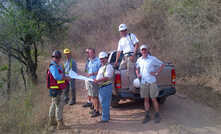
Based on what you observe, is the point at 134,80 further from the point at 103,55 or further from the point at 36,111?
the point at 36,111

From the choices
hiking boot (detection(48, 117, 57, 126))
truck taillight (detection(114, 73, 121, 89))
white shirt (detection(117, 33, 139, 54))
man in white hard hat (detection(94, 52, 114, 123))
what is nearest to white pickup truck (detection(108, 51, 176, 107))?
truck taillight (detection(114, 73, 121, 89))

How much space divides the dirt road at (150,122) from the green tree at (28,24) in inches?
124

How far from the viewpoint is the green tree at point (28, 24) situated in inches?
277

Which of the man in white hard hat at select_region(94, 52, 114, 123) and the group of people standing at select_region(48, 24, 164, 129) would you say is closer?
the group of people standing at select_region(48, 24, 164, 129)

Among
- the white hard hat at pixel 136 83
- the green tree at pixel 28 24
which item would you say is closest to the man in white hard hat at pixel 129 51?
the white hard hat at pixel 136 83

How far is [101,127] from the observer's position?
15.5ft

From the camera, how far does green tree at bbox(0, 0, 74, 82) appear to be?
23.1 ft

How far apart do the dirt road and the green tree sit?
316 cm

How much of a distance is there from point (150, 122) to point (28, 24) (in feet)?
17.5

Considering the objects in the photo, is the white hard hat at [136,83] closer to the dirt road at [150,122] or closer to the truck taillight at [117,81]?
the truck taillight at [117,81]

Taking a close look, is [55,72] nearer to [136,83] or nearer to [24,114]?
[24,114]

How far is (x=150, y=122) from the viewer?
4.87m

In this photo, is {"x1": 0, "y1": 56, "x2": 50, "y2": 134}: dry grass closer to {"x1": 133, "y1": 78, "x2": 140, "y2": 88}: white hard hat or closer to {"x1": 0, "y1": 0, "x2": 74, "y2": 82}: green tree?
{"x1": 0, "y1": 0, "x2": 74, "y2": 82}: green tree

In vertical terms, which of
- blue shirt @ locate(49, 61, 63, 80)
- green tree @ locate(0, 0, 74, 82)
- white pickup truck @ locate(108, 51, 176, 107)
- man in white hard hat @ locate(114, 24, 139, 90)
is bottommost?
white pickup truck @ locate(108, 51, 176, 107)
